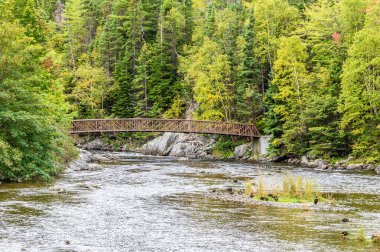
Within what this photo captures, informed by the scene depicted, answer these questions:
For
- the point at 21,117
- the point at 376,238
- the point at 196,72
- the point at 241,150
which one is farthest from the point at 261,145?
the point at 376,238

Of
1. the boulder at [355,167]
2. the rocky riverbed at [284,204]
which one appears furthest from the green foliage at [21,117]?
the boulder at [355,167]

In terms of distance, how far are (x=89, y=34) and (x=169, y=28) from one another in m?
21.3

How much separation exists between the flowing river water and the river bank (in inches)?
846

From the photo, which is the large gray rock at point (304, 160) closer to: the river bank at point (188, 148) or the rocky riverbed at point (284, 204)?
the river bank at point (188, 148)

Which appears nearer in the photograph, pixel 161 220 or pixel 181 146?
pixel 161 220

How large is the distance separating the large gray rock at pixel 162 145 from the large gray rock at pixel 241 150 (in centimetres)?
854

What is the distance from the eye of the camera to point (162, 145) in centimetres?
6412

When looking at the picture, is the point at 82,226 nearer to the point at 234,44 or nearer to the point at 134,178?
the point at 134,178

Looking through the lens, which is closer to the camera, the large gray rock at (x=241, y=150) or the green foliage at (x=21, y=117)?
the green foliage at (x=21, y=117)

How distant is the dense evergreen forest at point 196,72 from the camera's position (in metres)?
29.5

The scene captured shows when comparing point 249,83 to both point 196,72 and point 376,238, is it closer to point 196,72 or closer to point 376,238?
point 196,72

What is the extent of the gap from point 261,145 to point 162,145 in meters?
13.7

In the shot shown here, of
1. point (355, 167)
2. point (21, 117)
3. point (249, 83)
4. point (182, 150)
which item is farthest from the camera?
point (182, 150)

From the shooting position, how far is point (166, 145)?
63.8 m
